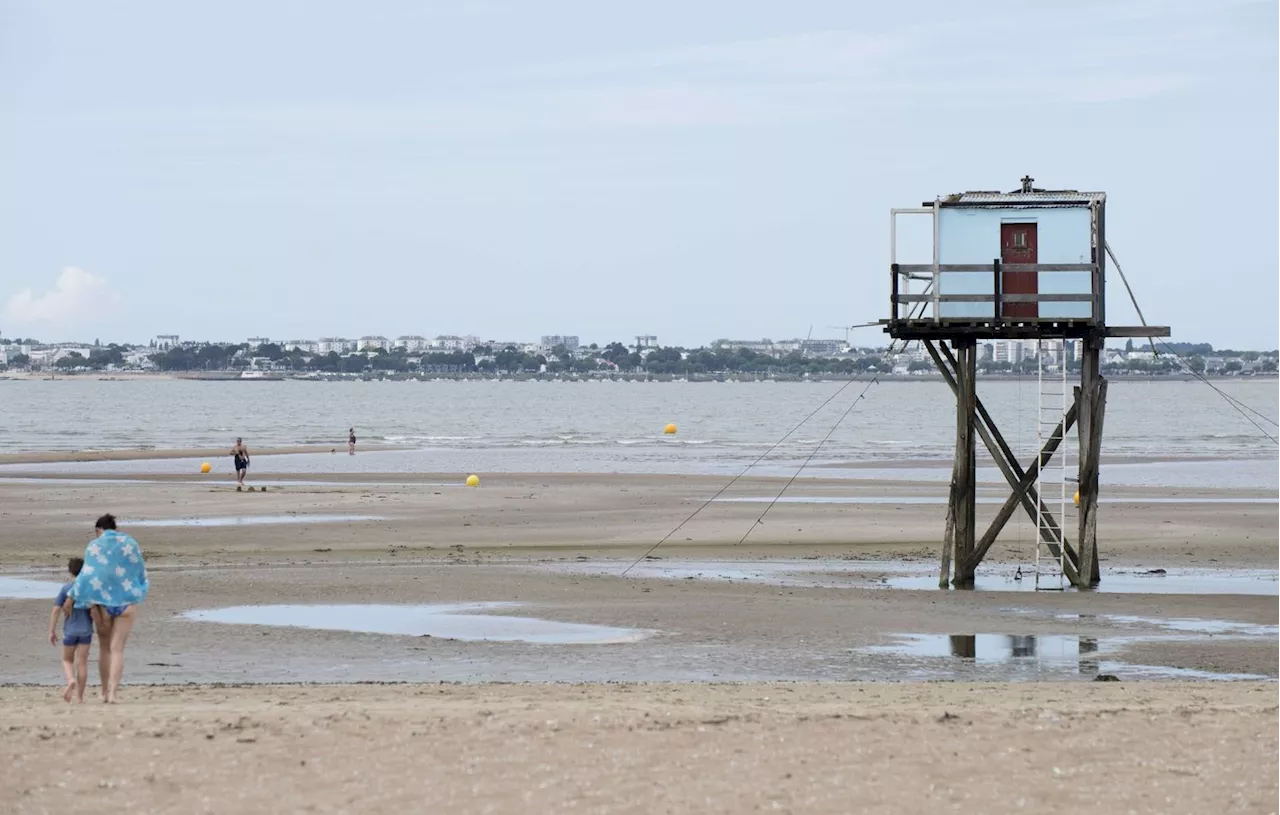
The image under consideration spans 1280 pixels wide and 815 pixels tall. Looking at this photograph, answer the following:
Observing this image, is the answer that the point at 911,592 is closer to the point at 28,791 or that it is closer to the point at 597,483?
the point at 28,791

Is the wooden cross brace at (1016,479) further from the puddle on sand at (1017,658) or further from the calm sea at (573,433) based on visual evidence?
the calm sea at (573,433)

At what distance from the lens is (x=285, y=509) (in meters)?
35.9

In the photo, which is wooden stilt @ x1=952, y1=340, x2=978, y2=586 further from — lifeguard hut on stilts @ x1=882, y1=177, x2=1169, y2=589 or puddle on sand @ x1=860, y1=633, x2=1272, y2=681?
puddle on sand @ x1=860, y1=633, x2=1272, y2=681

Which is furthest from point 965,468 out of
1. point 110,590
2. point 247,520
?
point 247,520

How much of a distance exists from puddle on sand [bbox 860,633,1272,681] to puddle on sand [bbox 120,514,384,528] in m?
17.7

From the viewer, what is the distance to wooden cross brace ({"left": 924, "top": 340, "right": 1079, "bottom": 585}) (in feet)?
76.2

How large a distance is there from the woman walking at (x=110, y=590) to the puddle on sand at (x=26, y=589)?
8159mm

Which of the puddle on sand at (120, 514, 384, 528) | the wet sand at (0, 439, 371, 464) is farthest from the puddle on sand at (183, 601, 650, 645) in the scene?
the wet sand at (0, 439, 371, 464)

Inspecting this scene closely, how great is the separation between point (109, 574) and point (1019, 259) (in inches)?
579

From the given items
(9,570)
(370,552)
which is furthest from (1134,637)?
(9,570)

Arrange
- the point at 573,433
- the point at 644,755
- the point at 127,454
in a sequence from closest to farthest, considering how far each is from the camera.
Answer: the point at 644,755, the point at 127,454, the point at 573,433

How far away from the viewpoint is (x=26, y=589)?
21.7m

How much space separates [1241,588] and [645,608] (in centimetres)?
883

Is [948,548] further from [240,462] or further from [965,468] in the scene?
[240,462]
